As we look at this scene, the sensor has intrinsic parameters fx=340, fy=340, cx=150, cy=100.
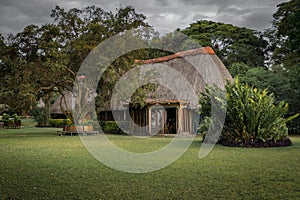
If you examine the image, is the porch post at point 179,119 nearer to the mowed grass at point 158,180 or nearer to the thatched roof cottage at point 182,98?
the thatched roof cottage at point 182,98

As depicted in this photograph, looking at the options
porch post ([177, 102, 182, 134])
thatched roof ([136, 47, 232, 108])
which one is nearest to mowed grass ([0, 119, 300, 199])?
porch post ([177, 102, 182, 134])

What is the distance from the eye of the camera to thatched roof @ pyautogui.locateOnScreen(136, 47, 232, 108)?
21583 millimetres

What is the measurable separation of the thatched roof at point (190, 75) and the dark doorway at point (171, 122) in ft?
5.16

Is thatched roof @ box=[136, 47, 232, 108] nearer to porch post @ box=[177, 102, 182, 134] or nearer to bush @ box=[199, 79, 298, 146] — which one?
porch post @ box=[177, 102, 182, 134]

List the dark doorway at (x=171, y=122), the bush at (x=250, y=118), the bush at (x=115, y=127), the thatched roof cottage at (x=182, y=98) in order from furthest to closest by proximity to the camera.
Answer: the bush at (x=115, y=127) → the dark doorway at (x=171, y=122) → the thatched roof cottage at (x=182, y=98) → the bush at (x=250, y=118)

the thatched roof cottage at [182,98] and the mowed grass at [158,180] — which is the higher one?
the thatched roof cottage at [182,98]

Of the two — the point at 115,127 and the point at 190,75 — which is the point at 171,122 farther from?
the point at 115,127

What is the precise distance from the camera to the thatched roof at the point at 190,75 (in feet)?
70.8

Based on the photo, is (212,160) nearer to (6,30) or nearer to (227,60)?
(6,30)

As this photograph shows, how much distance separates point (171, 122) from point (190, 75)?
3.39 meters

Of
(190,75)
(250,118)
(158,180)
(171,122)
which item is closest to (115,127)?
(171,122)

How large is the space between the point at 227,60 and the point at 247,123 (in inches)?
745

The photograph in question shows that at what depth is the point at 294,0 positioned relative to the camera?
806 inches

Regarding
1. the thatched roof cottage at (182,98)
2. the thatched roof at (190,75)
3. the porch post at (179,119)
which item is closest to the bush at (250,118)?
the porch post at (179,119)
